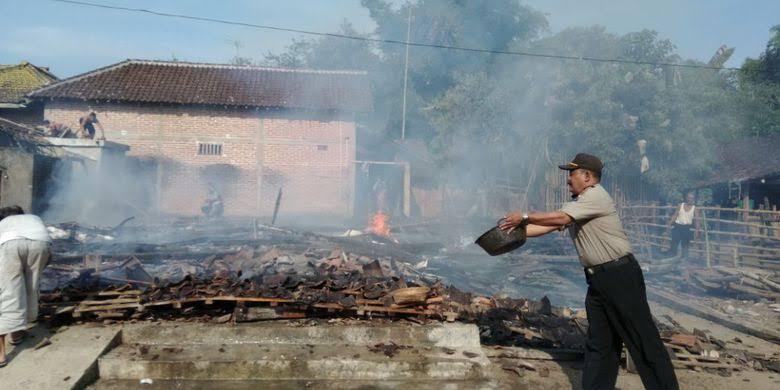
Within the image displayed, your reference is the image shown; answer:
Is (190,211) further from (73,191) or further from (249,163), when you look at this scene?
(73,191)

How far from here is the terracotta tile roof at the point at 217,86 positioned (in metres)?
18.9

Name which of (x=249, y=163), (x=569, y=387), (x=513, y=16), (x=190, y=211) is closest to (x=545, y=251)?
(x=569, y=387)

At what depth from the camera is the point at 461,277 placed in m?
9.27

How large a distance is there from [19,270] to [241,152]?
1537 cm

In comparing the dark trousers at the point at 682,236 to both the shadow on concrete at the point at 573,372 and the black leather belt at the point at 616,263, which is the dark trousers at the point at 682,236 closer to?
the shadow on concrete at the point at 573,372

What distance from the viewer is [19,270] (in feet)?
14.0

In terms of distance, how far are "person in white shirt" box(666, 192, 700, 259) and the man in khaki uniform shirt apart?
29.8ft

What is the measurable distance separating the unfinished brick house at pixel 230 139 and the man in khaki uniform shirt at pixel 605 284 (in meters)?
15.9

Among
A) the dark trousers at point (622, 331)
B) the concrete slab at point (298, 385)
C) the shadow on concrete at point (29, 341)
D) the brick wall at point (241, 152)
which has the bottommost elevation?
the concrete slab at point (298, 385)

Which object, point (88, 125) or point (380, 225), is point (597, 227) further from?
point (88, 125)

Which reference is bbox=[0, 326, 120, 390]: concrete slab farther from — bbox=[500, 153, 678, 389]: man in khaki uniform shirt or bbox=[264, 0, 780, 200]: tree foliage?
bbox=[264, 0, 780, 200]: tree foliage

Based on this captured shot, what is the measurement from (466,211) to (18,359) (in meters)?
17.9

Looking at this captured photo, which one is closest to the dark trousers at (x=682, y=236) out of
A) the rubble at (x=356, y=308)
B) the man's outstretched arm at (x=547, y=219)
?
the rubble at (x=356, y=308)

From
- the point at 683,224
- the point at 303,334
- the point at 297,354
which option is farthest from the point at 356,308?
the point at 683,224
